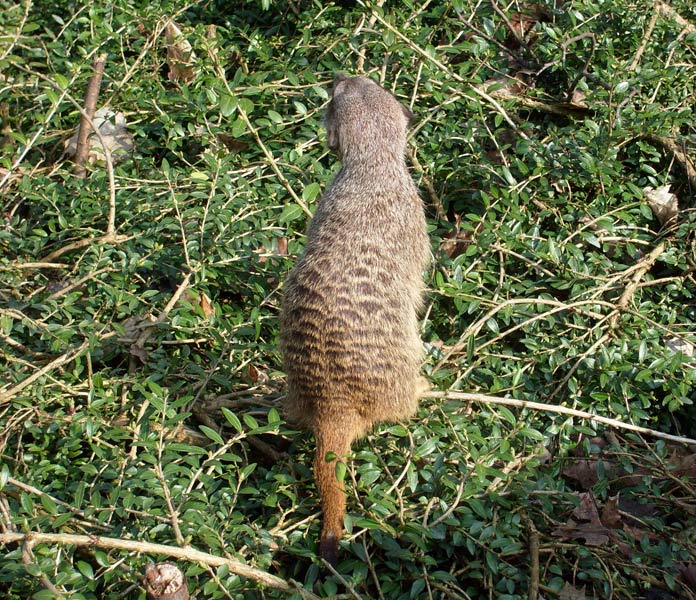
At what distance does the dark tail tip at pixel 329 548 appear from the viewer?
271cm

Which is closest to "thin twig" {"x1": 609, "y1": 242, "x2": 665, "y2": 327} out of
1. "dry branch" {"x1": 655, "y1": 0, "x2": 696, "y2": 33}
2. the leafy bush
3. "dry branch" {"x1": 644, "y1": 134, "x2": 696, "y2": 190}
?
the leafy bush

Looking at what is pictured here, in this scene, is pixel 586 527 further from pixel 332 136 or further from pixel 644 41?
pixel 644 41

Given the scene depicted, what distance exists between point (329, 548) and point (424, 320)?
1.26 metres

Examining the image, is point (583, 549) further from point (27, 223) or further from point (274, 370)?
point (27, 223)

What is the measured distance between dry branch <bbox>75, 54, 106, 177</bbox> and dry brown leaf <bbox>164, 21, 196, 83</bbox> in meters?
0.42

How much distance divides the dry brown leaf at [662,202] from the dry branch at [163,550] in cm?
268

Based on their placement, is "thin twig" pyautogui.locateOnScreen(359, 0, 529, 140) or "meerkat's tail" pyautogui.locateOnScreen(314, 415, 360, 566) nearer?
"meerkat's tail" pyautogui.locateOnScreen(314, 415, 360, 566)

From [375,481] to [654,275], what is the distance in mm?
1879

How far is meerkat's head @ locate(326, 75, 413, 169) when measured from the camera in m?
3.70

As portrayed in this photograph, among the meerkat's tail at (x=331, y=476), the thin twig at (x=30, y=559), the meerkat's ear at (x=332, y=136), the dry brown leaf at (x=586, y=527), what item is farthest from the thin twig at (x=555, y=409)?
the thin twig at (x=30, y=559)

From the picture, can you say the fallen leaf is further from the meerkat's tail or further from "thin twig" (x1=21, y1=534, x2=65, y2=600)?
"thin twig" (x1=21, y1=534, x2=65, y2=600)

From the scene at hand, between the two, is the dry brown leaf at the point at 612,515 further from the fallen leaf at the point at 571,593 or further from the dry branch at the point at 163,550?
the dry branch at the point at 163,550

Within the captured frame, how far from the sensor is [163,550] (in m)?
2.39

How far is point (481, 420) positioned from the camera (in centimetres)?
333
